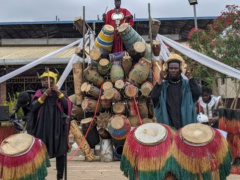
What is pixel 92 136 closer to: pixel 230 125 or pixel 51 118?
pixel 230 125

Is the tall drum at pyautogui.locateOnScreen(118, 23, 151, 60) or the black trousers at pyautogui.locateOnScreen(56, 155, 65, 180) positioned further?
the tall drum at pyautogui.locateOnScreen(118, 23, 151, 60)

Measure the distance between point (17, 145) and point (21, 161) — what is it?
0.23 metres

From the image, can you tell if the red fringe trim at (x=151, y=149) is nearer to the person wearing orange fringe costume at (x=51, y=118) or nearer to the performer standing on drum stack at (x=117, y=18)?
the person wearing orange fringe costume at (x=51, y=118)

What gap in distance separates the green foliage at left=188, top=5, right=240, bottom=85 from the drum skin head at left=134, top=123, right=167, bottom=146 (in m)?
9.10

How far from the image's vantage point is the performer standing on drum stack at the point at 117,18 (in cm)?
926

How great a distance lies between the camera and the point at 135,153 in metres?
4.05

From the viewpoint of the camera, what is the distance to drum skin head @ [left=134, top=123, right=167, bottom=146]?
400 centimetres

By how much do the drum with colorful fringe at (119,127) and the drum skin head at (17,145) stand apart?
12.6 feet

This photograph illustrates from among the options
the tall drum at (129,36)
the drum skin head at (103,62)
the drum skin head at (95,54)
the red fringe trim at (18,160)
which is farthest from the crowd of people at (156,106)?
the drum skin head at (95,54)

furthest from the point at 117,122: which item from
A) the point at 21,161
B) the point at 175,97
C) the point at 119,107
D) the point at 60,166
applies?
the point at 21,161

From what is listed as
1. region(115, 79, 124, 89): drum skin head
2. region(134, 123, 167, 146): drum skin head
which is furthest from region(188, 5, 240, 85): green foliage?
region(134, 123, 167, 146): drum skin head

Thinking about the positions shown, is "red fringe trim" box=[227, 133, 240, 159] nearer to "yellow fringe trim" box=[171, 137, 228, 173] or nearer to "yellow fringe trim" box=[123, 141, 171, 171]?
"yellow fringe trim" box=[171, 137, 228, 173]

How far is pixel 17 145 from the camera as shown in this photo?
4.44 meters

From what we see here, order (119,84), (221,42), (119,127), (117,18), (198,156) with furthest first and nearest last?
(221,42) < (117,18) < (119,84) < (119,127) < (198,156)
